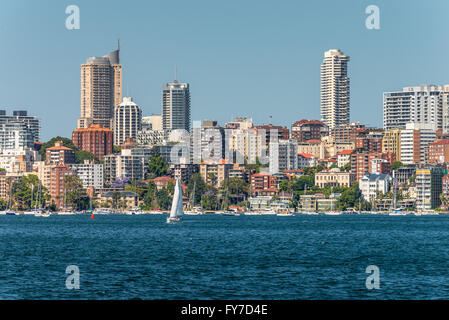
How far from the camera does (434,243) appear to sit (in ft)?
270

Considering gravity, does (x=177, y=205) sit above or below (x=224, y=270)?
above

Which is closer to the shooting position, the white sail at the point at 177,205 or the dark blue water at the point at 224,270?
the dark blue water at the point at 224,270

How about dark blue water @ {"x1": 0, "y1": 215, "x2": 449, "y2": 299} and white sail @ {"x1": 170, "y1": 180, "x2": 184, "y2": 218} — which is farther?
white sail @ {"x1": 170, "y1": 180, "x2": 184, "y2": 218}

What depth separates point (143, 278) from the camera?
143 ft

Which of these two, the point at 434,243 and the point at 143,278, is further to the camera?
the point at 434,243

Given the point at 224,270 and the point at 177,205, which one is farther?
the point at 177,205
